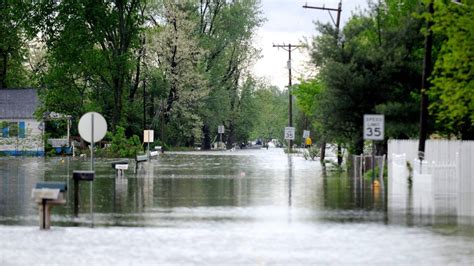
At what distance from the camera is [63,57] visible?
293 ft

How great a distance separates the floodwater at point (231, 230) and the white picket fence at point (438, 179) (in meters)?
0.93

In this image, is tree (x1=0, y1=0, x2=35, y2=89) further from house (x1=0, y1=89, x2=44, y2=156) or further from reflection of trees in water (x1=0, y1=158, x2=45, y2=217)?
reflection of trees in water (x1=0, y1=158, x2=45, y2=217)

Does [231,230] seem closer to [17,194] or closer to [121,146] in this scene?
[17,194]

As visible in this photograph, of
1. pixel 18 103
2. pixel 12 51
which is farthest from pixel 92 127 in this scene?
pixel 12 51

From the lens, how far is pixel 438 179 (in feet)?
123

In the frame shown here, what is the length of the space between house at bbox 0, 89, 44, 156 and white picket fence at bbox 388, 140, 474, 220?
5381 centimetres

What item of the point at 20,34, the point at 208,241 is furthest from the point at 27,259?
the point at 20,34

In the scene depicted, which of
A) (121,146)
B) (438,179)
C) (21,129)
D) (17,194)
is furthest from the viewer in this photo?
(21,129)

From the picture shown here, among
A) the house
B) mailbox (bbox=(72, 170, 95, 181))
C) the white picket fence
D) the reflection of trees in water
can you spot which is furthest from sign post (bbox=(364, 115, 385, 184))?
the house

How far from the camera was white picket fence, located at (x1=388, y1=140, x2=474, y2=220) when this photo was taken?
28255mm

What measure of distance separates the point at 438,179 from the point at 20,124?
6407 centimetres

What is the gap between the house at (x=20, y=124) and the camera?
94250 mm

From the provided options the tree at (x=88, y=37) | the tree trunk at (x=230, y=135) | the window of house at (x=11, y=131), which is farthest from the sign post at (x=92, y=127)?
the tree trunk at (x=230, y=135)

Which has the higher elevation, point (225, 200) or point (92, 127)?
point (92, 127)
